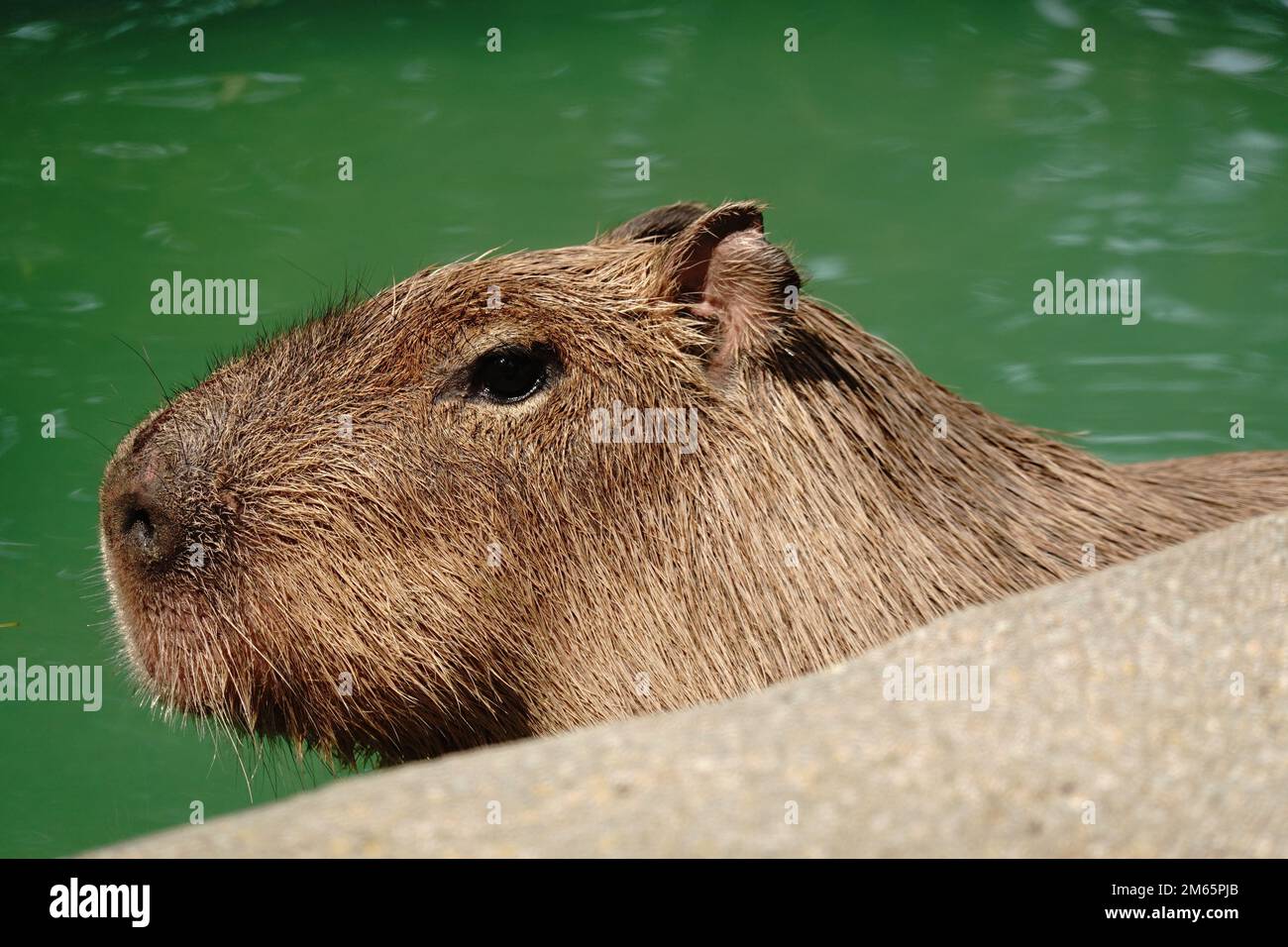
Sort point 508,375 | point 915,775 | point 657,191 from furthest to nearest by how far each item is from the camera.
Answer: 1. point 657,191
2. point 508,375
3. point 915,775

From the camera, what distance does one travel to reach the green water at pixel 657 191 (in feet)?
25.4

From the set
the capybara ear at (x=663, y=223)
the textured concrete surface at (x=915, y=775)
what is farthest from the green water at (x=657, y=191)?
the textured concrete surface at (x=915, y=775)

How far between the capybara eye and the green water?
153 inches

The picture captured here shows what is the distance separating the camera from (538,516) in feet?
12.1

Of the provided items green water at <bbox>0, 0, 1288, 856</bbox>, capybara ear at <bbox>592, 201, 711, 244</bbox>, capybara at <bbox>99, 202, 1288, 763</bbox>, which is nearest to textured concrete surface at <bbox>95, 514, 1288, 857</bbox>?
capybara at <bbox>99, 202, 1288, 763</bbox>

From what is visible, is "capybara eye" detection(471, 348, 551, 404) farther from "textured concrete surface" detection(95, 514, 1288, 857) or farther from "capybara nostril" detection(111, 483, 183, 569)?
"textured concrete surface" detection(95, 514, 1288, 857)

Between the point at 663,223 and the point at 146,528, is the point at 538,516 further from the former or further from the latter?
the point at 663,223

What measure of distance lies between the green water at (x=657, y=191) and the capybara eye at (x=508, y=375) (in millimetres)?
3888

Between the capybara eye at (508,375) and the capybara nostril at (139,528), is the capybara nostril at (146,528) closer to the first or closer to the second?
the capybara nostril at (139,528)

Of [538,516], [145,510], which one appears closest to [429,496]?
[538,516]

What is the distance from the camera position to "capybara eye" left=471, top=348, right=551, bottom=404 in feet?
12.3

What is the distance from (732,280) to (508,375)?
68 centimetres

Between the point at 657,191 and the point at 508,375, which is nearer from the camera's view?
the point at 508,375
